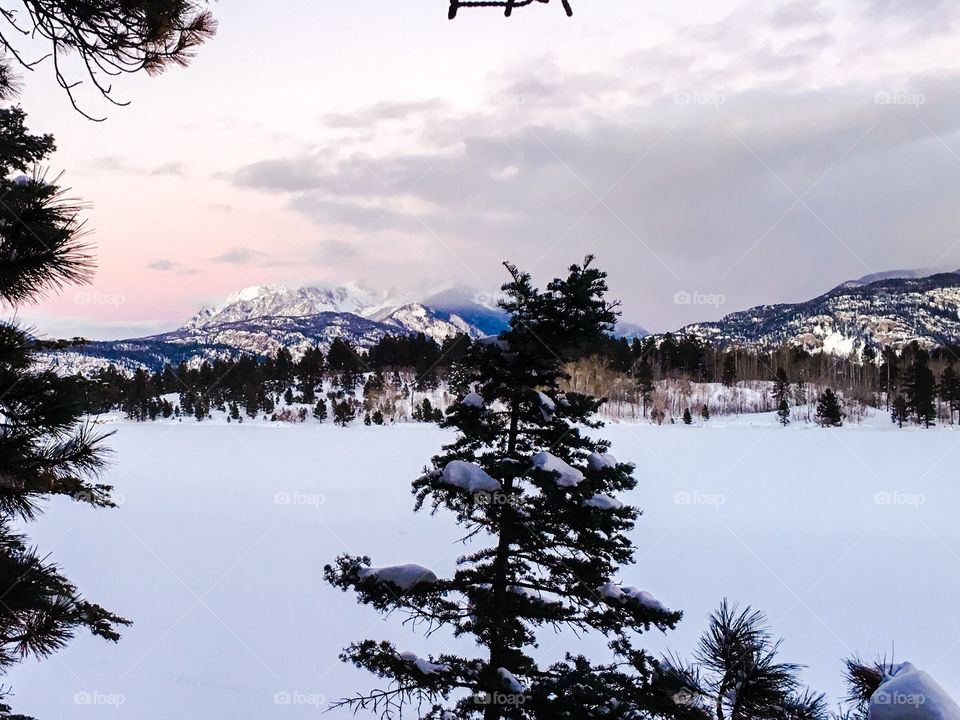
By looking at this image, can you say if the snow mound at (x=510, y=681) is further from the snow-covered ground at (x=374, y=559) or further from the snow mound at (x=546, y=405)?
the snow-covered ground at (x=374, y=559)

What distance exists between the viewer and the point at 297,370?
63531 millimetres

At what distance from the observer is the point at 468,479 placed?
4363mm

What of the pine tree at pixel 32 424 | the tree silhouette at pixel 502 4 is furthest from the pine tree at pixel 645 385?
the tree silhouette at pixel 502 4

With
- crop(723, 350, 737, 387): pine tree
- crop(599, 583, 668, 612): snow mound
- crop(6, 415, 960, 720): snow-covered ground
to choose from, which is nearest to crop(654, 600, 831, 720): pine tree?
crop(6, 415, 960, 720): snow-covered ground

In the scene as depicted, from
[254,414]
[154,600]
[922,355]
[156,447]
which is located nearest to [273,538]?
[154,600]

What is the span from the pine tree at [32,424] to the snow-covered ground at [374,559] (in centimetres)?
300

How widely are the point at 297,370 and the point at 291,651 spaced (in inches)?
2201

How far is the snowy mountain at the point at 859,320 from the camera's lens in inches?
5655

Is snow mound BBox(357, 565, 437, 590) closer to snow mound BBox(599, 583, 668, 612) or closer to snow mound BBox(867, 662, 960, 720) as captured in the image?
snow mound BBox(599, 583, 668, 612)

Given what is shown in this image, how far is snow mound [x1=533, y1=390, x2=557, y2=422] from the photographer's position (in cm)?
493

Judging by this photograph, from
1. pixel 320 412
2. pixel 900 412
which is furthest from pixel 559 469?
pixel 900 412

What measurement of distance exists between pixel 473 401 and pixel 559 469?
0.94 meters

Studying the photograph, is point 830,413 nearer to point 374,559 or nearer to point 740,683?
point 374,559

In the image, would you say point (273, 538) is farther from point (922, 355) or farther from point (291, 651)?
point (922, 355)
